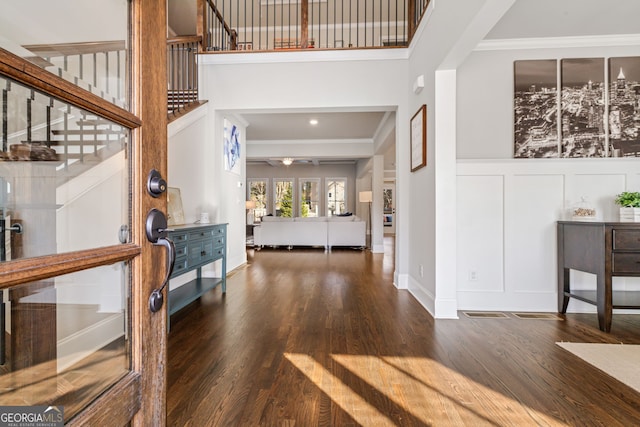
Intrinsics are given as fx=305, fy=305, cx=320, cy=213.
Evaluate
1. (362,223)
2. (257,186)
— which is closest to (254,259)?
(362,223)

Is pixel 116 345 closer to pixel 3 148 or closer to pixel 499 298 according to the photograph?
pixel 3 148

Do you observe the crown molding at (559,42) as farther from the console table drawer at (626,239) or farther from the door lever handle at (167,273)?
the door lever handle at (167,273)

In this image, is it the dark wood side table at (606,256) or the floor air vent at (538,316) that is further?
the floor air vent at (538,316)

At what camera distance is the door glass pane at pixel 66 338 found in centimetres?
54

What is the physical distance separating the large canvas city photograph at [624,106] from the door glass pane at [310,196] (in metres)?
9.66

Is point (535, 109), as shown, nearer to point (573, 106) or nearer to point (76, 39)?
point (573, 106)

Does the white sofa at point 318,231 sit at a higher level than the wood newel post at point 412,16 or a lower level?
lower

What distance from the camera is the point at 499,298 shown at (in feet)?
9.95

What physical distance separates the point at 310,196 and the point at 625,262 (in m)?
10.3

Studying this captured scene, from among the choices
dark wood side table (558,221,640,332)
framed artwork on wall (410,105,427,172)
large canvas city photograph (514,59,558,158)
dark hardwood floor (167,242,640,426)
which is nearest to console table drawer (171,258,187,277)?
dark hardwood floor (167,242,640,426)

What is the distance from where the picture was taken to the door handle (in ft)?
2.35

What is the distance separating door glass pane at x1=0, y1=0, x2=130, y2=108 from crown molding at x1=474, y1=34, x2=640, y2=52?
3.35 m

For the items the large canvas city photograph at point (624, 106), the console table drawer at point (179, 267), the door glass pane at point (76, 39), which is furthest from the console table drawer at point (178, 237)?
the large canvas city photograph at point (624, 106)

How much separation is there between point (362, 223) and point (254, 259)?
283 centimetres
